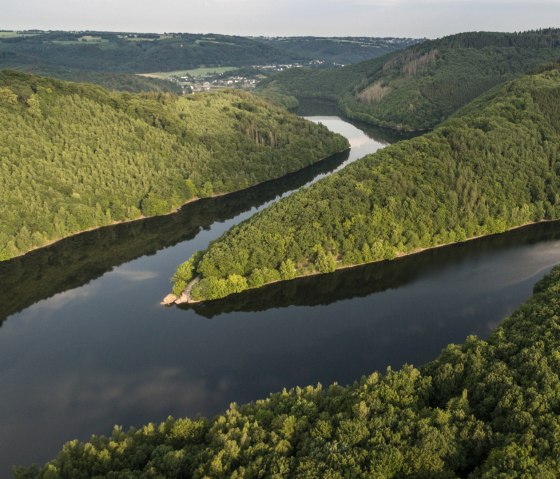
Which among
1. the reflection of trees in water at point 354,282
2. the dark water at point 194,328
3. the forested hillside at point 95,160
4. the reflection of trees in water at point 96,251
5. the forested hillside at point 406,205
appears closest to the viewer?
the dark water at point 194,328

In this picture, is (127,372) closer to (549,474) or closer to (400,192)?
(549,474)

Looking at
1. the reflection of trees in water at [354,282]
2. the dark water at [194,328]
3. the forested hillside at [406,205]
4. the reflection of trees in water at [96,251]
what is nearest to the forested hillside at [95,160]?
the reflection of trees in water at [96,251]

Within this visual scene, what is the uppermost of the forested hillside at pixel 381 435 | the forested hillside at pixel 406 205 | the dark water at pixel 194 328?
the forested hillside at pixel 406 205

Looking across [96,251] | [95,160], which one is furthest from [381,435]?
[95,160]

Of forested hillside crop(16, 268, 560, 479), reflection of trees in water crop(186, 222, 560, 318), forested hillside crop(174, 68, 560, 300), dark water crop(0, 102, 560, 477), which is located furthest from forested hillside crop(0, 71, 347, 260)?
forested hillside crop(16, 268, 560, 479)

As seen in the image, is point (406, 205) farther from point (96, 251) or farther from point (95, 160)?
point (95, 160)

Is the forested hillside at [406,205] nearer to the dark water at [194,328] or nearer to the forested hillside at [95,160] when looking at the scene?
the dark water at [194,328]

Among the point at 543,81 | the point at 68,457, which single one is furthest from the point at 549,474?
the point at 543,81
